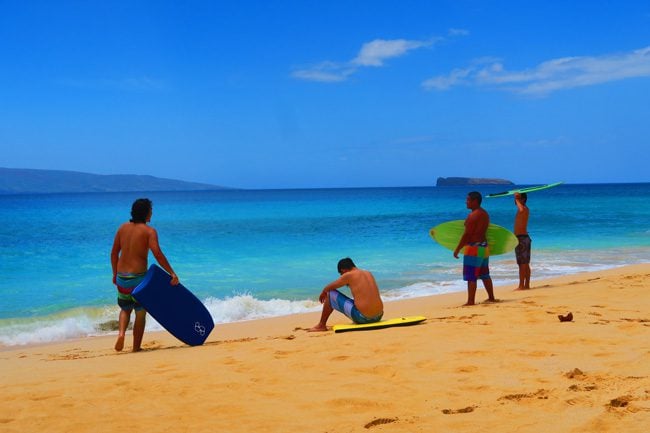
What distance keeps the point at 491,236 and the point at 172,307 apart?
5.24 metres

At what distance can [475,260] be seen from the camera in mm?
7801

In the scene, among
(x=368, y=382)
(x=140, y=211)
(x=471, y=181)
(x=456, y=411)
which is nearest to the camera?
(x=456, y=411)

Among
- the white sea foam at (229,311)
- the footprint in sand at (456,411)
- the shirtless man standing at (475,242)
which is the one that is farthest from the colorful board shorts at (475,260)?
the footprint in sand at (456,411)

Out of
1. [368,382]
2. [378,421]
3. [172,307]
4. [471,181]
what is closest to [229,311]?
[172,307]

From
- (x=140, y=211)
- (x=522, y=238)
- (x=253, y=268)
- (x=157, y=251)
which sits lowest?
(x=253, y=268)

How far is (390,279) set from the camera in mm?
12742

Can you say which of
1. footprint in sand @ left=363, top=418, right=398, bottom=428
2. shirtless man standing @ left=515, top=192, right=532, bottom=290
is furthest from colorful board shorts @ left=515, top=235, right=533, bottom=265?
footprint in sand @ left=363, top=418, right=398, bottom=428

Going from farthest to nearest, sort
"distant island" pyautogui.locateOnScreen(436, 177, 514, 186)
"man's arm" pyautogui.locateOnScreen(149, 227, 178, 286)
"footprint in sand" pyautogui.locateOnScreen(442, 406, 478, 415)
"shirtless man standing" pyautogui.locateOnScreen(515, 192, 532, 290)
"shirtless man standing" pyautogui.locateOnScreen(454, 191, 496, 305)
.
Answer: "distant island" pyautogui.locateOnScreen(436, 177, 514, 186) → "shirtless man standing" pyautogui.locateOnScreen(515, 192, 532, 290) → "shirtless man standing" pyautogui.locateOnScreen(454, 191, 496, 305) → "man's arm" pyautogui.locateOnScreen(149, 227, 178, 286) → "footprint in sand" pyautogui.locateOnScreen(442, 406, 478, 415)

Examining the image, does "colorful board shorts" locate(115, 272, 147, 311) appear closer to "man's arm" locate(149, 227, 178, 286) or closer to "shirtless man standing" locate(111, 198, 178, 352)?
"shirtless man standing" locate(111, 198, 178, 352)

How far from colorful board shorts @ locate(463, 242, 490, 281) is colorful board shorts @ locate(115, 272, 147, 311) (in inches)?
160

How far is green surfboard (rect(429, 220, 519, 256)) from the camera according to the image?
9.09 m

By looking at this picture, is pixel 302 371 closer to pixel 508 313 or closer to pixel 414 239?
pixel 508 313

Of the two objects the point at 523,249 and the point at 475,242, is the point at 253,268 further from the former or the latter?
the point at 475,242

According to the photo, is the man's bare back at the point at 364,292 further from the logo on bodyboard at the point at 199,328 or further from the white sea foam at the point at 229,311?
the white sea foam at the point at 229,311
